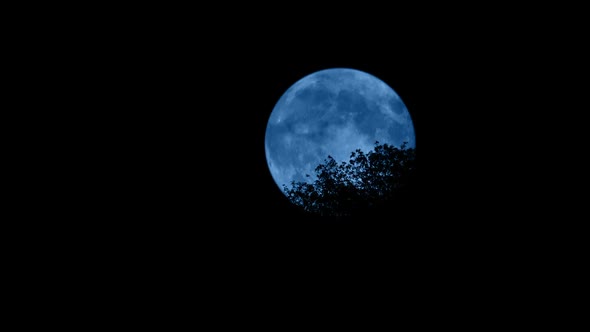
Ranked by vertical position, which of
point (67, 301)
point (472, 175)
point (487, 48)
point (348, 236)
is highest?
point (487, 48)

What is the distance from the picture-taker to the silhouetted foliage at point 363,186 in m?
5.29

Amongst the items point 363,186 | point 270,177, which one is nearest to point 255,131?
point 270,177

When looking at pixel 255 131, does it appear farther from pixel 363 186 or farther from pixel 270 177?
pixel 363 186

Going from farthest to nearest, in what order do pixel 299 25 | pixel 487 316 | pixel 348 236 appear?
1. pixel 348 236
2. pixel 487 316
3. pixel 299 25

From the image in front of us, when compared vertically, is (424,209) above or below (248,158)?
below

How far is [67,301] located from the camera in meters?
5.19

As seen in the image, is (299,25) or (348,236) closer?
(299,25)

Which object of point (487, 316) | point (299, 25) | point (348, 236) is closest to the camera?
point (299, 25)

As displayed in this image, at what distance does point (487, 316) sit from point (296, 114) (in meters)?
5.22

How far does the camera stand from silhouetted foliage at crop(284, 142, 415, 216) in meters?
5.29

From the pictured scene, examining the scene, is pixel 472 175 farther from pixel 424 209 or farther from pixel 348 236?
pixel 348 236

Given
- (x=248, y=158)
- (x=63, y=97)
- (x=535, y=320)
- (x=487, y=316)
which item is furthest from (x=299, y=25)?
(x=535, y=320)

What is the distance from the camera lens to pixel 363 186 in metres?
5.34

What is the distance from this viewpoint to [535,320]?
497 cm
